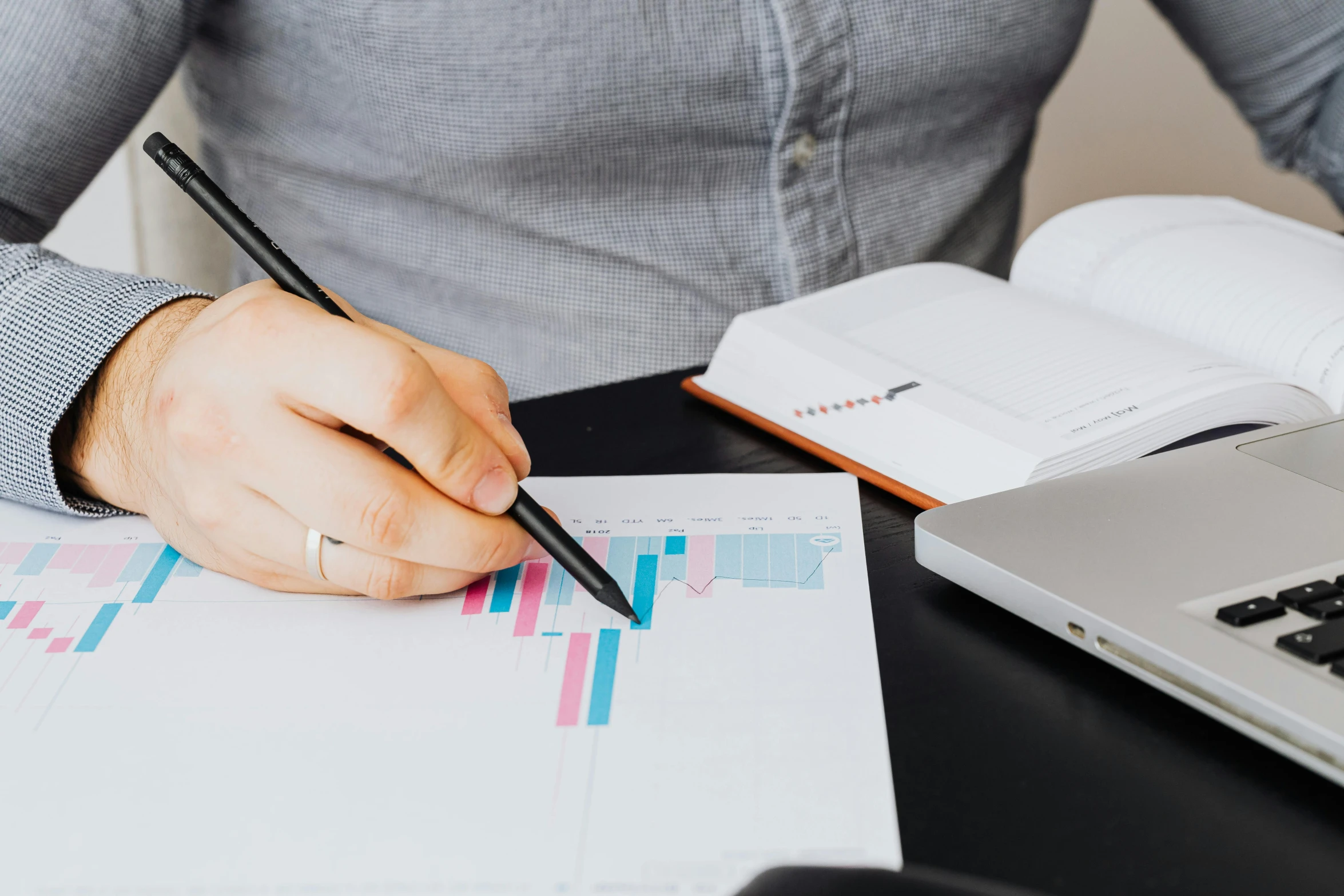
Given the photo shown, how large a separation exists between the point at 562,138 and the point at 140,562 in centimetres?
41

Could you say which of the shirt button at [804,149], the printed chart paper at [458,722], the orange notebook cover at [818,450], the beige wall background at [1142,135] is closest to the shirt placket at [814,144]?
the shirt button at [804,149]

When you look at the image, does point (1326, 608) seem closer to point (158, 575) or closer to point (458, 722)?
point (458, 722)

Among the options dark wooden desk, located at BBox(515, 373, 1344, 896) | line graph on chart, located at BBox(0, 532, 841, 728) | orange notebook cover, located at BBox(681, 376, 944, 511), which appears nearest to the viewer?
dark wooden desk, located at BBox(515, 373, 1344, 896)

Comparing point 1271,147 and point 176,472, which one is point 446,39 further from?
point 1271,147

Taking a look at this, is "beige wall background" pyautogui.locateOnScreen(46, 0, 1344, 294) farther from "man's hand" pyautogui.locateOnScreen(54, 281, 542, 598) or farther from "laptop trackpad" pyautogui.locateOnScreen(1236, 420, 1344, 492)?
"man's hand" pyautogui.locateOnScreen(54, 281, 542, 598)

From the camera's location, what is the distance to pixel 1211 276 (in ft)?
2.05

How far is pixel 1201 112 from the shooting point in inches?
68.3

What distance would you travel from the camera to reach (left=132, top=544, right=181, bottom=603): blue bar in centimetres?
43

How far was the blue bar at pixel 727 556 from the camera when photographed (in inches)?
16.8

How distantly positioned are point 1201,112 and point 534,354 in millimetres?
1437

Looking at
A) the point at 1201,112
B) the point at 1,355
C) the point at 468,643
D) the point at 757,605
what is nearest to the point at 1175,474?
the point at 757,605

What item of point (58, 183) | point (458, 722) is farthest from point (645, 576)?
point (58, 183)

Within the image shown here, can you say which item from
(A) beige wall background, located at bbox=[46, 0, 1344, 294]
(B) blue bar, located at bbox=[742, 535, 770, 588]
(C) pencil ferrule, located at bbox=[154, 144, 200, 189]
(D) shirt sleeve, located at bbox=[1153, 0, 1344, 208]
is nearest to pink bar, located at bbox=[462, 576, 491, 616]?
(B) blue bar, located at bbox=[742, 535, 770, 588]

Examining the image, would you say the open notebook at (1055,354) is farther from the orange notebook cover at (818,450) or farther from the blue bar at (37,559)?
the blue bar at (37,559)
